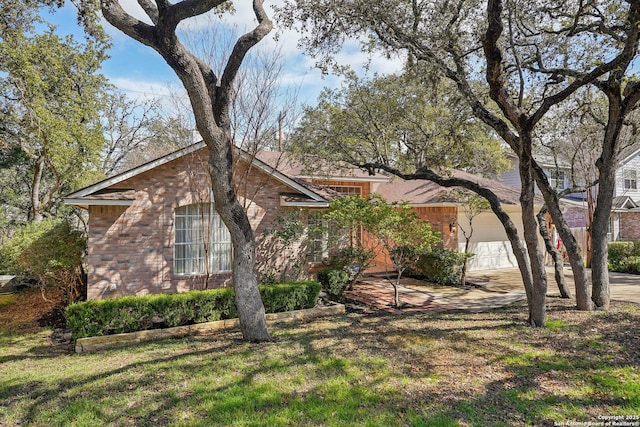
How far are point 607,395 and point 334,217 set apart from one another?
7.49 metres

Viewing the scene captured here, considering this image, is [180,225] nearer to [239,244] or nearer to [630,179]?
[239,244]

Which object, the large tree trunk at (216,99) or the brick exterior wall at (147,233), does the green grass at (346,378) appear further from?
the brick exterior wall at (147,233)

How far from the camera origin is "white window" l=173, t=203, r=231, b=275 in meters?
11.0

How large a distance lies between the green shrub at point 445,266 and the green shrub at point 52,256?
38.9 ft

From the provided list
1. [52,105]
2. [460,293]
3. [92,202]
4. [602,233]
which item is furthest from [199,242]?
[52,105]

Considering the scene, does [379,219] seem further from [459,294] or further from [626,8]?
[626,8]

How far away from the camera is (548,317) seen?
8758 millimetres

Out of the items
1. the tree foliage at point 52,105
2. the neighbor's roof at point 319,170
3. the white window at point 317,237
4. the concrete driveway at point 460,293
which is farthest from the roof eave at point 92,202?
the concrete driveway at point 460,293

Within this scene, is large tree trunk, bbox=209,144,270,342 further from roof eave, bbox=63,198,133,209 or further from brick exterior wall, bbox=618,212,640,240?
brick exterior wall, bbox=618,212,640,240

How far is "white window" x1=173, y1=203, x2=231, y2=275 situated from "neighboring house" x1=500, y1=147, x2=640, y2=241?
19191mm

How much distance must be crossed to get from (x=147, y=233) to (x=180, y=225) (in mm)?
966

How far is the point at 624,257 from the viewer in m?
17.5

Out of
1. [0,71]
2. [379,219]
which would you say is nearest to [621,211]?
[379,219]

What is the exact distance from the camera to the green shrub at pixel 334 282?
12245 millimetres
